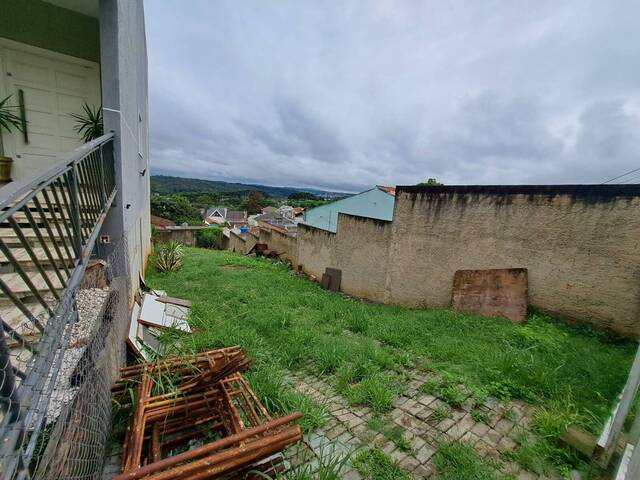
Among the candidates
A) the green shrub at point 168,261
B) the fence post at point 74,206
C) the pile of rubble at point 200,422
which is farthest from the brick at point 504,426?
the green shrub at point 168,261

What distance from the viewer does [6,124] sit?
387 centimetres

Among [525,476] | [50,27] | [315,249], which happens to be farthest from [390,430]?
[315,249]

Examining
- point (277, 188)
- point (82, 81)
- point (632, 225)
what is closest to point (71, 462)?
point (82, 81)

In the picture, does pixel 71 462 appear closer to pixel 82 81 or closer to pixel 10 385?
pixel 10 385

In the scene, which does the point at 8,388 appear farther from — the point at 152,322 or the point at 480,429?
the point at 480,429

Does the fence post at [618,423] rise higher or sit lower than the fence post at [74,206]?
lower

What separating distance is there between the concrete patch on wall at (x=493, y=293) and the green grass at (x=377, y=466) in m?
3.88

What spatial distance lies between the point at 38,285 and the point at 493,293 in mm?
6315

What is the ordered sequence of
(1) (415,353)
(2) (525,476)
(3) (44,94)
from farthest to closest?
1. (3) (44,94)
2. (1) (415,353)
3. (2) (525,476)

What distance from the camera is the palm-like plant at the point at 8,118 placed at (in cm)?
380

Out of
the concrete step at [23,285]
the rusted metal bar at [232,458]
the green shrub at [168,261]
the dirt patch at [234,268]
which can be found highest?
the concrete step at [23,285]

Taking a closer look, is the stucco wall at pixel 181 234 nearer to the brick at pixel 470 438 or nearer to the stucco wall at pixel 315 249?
the stucco wall at pixel 315 249

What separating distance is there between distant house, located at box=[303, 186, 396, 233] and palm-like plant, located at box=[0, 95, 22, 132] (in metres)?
11.4

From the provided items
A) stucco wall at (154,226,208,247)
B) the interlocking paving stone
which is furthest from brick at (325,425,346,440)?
stucco wall at (154,226,208,247)
